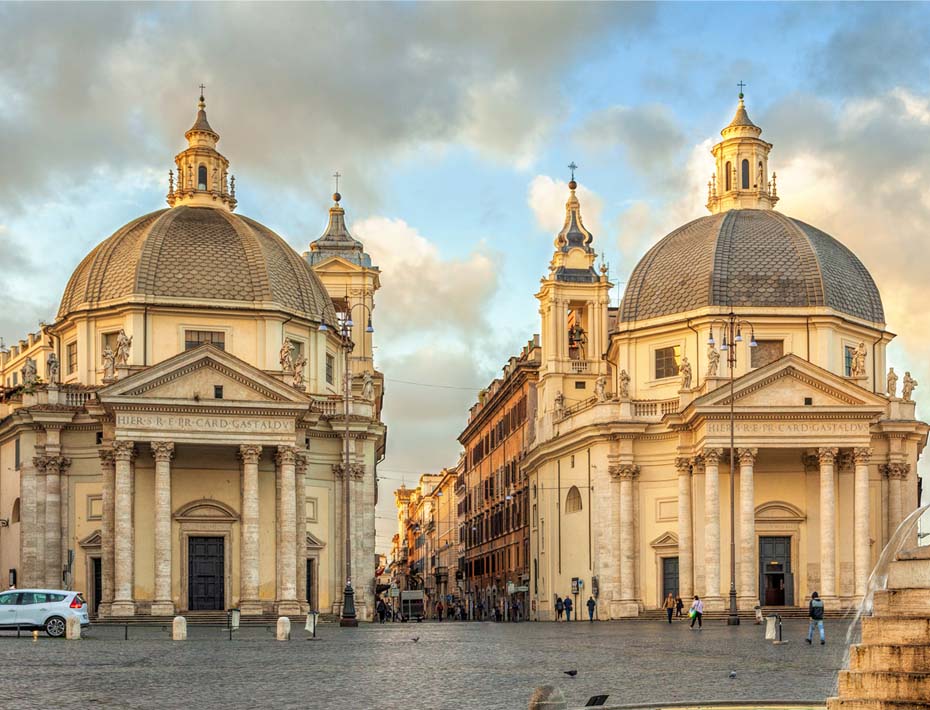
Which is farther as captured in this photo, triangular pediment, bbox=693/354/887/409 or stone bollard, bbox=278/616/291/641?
triangular pediment, bbox=693/354/887/409

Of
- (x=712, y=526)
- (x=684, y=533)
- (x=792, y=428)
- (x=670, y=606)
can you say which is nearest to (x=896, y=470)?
(x=792, y=428)

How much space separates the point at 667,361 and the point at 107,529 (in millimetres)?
26803

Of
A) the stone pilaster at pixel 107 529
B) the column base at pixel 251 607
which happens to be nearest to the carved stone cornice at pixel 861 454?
A: the column base at pixel 251 607

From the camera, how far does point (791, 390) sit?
6538 centimetres

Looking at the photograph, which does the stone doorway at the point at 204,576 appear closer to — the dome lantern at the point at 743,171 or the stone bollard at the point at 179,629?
the stone bollard at the point at 179,629

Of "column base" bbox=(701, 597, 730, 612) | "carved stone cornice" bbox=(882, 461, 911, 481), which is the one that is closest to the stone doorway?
"column base" bbox=(701, 597, 730, 612)

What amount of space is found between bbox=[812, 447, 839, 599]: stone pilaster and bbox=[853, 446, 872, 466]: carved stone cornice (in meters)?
0.98

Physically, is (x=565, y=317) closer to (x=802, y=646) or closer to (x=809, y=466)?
(x=809, y=466)

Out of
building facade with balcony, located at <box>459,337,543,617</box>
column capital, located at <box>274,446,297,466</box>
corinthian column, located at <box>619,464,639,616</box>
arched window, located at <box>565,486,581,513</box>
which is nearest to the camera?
column capital, located at <box>274,446,297,466</box>

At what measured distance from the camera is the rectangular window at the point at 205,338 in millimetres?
66438

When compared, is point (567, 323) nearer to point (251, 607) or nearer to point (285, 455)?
point (285, 455)

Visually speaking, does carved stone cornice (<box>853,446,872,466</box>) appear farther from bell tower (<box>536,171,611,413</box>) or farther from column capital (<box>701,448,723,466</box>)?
bell tower (<box>536,171,611,413</box>)

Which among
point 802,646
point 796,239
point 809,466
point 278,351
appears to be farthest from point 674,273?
point 802,646

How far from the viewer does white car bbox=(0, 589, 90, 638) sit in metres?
45.3
